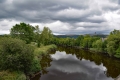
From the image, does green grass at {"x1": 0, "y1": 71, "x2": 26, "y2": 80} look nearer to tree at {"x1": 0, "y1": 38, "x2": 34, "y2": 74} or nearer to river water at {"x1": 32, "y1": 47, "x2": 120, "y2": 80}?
tree at {"x1": 0, "y1": 38, "x2": 34, "y2": 74}

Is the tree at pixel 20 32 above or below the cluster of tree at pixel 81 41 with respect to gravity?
above

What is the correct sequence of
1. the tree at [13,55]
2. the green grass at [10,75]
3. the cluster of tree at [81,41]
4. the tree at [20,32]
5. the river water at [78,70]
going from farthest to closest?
1. the cluster of tree at [81,41]
2. the tree at [20,32]
3. the river water at [78,70]
4. the tree at [13,55]
5. the green grass at [10,75]

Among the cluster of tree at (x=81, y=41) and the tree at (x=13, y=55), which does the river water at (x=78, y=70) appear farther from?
the cluster of tree at (x=81, y=41)

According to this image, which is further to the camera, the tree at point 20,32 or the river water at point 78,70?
the tree at point 20,32

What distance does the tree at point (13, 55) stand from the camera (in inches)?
→ 1029

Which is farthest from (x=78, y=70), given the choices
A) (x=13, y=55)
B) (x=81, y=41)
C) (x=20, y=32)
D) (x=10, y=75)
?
(x=81, y=41)

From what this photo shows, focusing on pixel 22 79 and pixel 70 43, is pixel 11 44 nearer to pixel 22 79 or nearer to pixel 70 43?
pixel 22 79

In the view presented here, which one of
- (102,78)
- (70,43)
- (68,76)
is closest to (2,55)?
(68,76)

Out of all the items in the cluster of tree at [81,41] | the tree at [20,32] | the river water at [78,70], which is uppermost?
the tree at [20,32]

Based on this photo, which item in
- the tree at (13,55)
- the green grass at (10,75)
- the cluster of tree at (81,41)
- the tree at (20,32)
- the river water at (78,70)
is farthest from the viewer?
the cluster of tree at (81,41)

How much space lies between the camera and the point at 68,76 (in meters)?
34.4

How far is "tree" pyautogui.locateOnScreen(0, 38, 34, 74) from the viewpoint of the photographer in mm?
26141

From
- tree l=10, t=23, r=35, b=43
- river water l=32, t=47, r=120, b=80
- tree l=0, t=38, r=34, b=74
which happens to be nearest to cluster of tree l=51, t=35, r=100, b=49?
river water l=32, t=47, r=120, b=80

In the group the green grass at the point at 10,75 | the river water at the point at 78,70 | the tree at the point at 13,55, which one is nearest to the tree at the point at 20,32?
the river water at the point at 78,70
